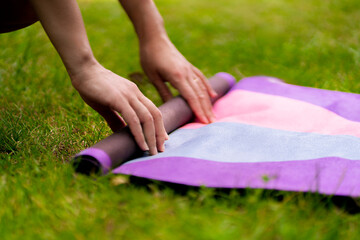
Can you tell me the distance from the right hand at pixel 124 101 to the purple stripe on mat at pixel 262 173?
3.8 inches

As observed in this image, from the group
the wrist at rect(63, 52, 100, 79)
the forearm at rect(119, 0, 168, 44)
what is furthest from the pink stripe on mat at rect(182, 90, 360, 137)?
the wrist at rect(63, 52, 100, 79)

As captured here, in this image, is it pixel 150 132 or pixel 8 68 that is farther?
pixel 8 68

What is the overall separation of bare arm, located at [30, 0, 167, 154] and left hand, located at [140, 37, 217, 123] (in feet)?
1.54

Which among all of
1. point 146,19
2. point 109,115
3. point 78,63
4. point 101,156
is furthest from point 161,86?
point 101,156

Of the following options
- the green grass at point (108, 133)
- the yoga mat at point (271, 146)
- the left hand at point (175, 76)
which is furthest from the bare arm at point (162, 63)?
the green grass at point (108, 133)

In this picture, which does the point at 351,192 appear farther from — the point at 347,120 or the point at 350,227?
the point at 347,120

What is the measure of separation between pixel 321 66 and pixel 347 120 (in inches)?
42.0

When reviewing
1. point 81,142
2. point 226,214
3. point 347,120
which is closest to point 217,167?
point 226,214

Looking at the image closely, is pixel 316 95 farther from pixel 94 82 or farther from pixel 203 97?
pixel 94 82

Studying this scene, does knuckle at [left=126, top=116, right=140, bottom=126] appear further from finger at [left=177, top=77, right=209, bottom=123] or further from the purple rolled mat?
finger at [left=177, top=77, right=209, bottom=123]

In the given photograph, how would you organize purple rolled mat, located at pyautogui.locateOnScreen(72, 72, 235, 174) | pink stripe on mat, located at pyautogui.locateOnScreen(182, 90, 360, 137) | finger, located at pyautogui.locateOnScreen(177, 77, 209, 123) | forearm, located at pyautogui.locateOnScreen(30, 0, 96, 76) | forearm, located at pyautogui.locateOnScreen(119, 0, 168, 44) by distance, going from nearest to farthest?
purple rolled mat, located at pyautogui.locateOnScreen(72, 72, 235, 174) < forearm, located at pyautogui.locateOnScreen(30, 0, 96, 76) < pink stripe on mat, located at pyautogui.locateOnScreen(182, 90, 360, 137) < finger, located at pyautogui.locateOnScreen(177, 77, 209, 123) < forearm, located at pyautogui.locateOnScreen(119, 0, 168, 44)

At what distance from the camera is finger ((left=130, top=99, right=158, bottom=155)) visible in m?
1.32

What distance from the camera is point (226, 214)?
3.51 ft

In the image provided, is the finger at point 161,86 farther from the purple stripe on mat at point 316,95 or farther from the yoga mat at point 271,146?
the purple stripe on mat at point 316,95
